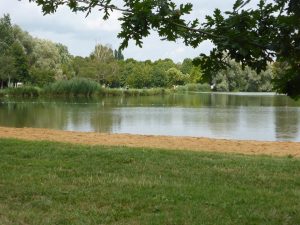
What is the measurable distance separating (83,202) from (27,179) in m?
1.46

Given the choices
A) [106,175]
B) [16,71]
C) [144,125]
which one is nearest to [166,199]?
[106,175]

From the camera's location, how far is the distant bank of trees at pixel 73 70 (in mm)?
55938

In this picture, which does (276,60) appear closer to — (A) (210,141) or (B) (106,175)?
(B) (106,175)

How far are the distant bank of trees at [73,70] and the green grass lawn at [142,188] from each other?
124 feet

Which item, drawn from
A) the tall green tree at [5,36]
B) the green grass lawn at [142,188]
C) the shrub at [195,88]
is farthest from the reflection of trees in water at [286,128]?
the shrub at [195,88]

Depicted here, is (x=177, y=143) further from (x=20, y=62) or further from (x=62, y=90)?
(x=20, y=62)

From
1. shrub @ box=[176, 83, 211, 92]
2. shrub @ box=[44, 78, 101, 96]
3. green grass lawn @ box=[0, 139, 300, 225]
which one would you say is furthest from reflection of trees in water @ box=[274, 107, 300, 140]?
shrub @ box=[176, 83, 211, 92]

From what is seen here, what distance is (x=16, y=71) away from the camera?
5478 cm

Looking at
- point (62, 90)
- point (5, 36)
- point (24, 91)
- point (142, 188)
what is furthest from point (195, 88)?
point (142, 188)

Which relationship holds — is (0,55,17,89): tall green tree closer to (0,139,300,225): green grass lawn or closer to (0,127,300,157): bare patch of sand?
(0,127,300,157): bare patch of sand

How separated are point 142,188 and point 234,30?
3394 mm

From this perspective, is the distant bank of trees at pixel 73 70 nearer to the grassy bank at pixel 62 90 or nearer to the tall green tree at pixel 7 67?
the tall green tree at pixel 7 67

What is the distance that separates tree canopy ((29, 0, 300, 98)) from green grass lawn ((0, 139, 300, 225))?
197cm

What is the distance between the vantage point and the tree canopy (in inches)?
123
